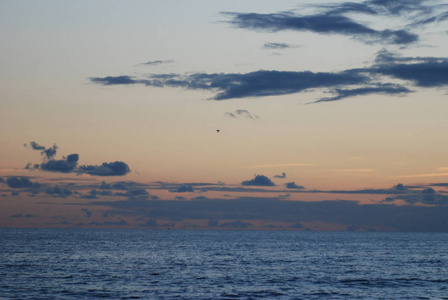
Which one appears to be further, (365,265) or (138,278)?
(365,265)

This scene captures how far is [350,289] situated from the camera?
268ft

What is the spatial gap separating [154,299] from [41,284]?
21.6 meters

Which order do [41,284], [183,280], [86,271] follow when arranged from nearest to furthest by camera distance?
[41,284] < [183,280] < [86,271]

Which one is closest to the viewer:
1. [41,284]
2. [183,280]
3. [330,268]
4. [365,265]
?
[41,284]

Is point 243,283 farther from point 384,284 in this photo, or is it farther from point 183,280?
point 384,284

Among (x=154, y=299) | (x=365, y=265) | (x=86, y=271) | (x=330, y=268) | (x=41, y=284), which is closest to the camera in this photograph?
(x=154, y=299)

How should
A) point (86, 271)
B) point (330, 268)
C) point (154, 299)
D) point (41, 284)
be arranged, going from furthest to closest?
point (330, 268) → point (86, 271) → point (41, 284) → point (154, 299)

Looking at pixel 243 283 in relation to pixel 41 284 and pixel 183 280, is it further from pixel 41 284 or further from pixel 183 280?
pixel 41 284

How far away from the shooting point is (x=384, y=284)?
88375 mm

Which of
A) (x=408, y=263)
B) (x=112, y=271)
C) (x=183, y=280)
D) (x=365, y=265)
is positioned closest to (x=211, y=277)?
(x=183, y=280)

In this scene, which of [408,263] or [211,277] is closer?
[211,277]

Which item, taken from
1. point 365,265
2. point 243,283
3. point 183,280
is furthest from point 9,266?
point 365,265

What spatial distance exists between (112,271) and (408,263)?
229 feet

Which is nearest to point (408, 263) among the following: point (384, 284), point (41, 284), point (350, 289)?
point (384, 284)
